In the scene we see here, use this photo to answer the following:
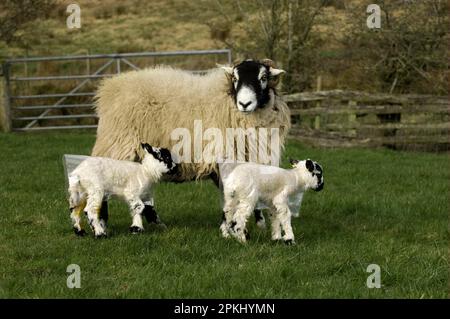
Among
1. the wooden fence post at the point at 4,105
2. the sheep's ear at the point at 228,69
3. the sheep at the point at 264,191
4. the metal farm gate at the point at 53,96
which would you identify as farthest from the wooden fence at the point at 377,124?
the sheep at the point at 264,191

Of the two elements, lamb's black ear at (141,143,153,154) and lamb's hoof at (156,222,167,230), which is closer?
lamb's black ear at (141,143,153,154)

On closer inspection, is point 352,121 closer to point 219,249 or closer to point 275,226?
point 275,226

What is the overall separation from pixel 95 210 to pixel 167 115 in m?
1.34

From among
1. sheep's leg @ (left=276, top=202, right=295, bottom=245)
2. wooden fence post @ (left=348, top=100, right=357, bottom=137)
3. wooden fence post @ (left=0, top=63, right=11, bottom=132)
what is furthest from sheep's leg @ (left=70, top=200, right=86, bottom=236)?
wooden fence post @ (left=0, top=63, right=11, bottom=132)

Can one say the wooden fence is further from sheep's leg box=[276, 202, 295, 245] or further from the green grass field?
sheep's leg box=[276, 202, 295, 245]

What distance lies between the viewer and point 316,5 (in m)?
18.3

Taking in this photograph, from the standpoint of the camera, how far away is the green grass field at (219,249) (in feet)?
15.7

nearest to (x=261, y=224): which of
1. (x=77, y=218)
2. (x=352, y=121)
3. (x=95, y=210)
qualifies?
(x=95, y=210)

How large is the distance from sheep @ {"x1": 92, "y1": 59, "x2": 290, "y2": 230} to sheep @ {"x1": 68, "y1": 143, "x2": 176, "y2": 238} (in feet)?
0.96

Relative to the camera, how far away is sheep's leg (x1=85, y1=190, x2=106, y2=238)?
6.03 m

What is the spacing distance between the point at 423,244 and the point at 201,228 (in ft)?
7.18

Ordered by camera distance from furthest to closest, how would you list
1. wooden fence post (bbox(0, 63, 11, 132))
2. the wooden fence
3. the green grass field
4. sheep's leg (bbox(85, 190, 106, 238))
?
wooden fence post (bbox(0, 63, 11, 132)) → the wooden fence → sheep's leg (bbox(85, 190, 106, 238)) → the green grass field

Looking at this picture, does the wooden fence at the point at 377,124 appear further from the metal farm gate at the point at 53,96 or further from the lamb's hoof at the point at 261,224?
the lamb's hoof at the point at 261,224
